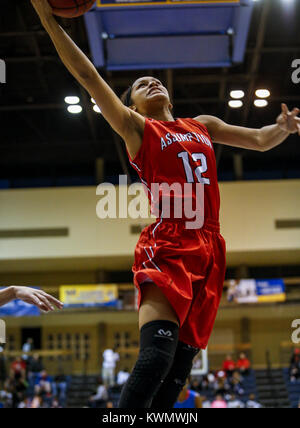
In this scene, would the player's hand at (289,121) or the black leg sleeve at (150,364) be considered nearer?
the black leg sleeve at (150,364)

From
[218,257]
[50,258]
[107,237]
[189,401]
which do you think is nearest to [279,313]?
[107,237]

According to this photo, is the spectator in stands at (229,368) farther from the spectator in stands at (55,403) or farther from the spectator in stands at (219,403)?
the spectator in stands at (55,403)

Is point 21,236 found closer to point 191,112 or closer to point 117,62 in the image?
point 191,112

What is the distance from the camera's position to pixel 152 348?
2.83 meters

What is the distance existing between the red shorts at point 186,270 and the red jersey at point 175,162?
0.40ft

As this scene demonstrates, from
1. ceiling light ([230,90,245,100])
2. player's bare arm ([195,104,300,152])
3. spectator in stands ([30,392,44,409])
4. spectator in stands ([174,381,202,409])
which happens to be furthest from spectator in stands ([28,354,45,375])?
player's bare arm ([195,104,300,152])

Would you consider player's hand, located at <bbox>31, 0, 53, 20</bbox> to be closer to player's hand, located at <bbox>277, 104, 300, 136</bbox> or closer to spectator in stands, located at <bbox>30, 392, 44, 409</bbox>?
player's hand, located at <bbox>277, 104, 300, 136</bbox>

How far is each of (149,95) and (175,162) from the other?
0.60 m

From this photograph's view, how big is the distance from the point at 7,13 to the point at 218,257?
13346 millimetres

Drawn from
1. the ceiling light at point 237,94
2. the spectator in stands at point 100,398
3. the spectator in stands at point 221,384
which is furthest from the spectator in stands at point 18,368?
the ceiling light at point 237,94

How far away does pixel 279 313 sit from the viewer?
26125 mm

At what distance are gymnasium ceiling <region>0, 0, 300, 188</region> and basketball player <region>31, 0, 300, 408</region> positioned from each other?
8307mm

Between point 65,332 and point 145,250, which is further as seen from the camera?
point 65,332

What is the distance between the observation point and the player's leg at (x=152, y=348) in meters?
2.74
